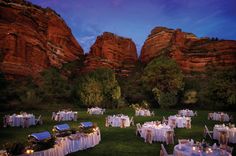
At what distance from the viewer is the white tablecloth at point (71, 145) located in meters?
8.75

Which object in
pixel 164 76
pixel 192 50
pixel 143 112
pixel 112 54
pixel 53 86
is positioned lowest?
pixel 143 112

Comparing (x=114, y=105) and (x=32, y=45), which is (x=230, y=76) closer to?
(x=114, y=105)

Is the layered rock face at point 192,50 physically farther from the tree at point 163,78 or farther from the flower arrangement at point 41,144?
the flower arrangement at point 41,144

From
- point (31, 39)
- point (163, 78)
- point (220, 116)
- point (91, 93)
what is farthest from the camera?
point (31, 39)

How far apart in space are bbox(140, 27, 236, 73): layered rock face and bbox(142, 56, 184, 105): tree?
23347 mm

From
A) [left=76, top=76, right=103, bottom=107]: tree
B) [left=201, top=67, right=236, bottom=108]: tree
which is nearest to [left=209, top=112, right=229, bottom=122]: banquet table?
[left=201, top=67, right=236, bottom=108]: tree

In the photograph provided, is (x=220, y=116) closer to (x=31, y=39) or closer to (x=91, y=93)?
(x=91, y=93)

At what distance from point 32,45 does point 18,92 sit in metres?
25.5

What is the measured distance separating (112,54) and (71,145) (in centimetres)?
6222

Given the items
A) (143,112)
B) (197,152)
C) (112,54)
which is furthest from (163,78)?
(197,152)

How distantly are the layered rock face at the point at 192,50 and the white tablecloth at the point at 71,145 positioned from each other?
5496 cm

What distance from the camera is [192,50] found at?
68375 mm

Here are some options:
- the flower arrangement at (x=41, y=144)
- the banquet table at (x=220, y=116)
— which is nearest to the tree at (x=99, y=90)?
the banquet table at (x=220, y=116)

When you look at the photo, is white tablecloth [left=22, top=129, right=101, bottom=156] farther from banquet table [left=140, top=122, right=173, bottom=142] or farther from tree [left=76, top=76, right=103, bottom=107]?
tree [left=76, top=76, right=103, bottom=107]
